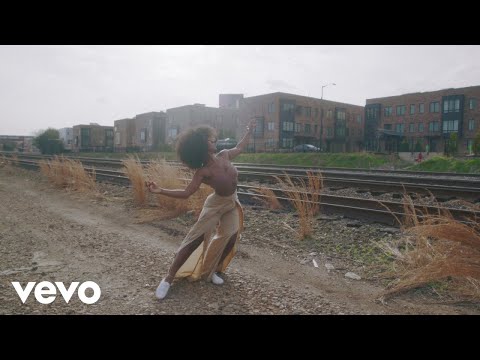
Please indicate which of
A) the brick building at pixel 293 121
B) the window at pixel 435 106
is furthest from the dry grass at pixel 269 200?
the window at pixel 435 106

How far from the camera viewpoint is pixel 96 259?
4.92 metres

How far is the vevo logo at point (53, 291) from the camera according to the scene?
3.55 m

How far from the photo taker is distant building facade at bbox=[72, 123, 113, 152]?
66.9m

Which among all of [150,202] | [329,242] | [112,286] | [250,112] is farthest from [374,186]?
[250,112]

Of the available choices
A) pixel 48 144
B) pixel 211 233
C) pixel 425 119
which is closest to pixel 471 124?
pixel 425 119

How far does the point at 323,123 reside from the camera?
62.5 m

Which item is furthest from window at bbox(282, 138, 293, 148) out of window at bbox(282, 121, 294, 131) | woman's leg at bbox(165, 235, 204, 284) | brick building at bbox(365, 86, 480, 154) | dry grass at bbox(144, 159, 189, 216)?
woman's leg at bbox(165, 235, 204, 284)

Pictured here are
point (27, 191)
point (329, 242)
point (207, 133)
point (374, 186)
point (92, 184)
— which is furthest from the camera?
point (27, 191)

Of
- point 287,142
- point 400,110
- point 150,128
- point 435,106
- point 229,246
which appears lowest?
point 229,246

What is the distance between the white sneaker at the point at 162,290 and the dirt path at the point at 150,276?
6cm

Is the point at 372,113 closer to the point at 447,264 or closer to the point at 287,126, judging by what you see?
the point at 287,126

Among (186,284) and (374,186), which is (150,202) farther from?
(374,186)

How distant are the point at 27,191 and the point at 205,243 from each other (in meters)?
11.1

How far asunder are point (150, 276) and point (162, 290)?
2.30ft
